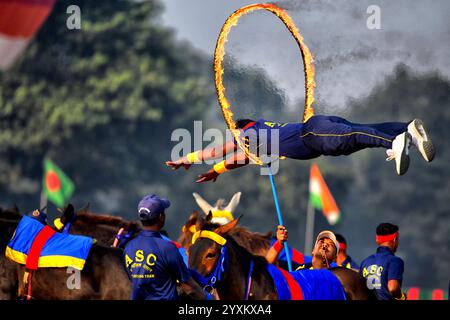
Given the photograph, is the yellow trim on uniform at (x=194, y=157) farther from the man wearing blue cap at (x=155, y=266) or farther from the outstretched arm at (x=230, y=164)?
the man wearing blue cap at (x=155, y=266)

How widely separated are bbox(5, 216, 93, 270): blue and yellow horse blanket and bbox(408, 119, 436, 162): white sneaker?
3830 millimetres

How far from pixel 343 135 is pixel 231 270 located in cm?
182

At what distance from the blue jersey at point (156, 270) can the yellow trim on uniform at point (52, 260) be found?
7.39 feet

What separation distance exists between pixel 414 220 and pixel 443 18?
32.3 metres

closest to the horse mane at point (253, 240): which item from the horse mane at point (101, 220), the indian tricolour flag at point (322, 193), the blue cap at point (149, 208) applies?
the horse mane at point (101, 220)

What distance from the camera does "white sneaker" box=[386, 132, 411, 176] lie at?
34.9ft

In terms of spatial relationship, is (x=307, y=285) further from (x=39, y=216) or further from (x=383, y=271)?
(x=39, y=216)

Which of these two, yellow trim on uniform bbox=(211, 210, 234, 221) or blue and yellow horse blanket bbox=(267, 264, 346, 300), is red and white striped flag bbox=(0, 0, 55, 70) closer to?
yellow trim on uniform bbox=(211, 210, 234, 221)

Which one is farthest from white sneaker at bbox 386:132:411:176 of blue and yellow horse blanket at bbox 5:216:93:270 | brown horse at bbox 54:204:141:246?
brown horse at bbox 54:204:141:246

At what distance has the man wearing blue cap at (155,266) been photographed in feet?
32.1

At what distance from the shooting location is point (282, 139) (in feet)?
39.5

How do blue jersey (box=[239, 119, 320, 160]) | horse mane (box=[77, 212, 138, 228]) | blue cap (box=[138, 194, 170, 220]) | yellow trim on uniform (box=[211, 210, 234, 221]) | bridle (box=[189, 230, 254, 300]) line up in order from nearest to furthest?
blue cap (box=[138, 194, 170, 220]), bridle (box=[189, 230, 254, 300]), blue jersey (box=[239, 119, 320, 160]), horse mane (box=[77, 212, 138, 228]), yellow trim on uniform (box=[211, 210, 234, 221])

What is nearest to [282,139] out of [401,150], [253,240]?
[401,150]

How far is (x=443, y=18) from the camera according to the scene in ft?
39.9
